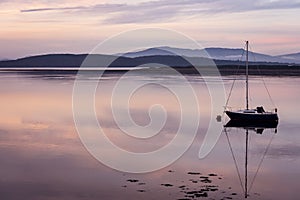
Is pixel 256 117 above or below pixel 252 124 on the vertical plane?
above

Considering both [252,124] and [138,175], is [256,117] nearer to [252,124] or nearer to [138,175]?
[252,124]

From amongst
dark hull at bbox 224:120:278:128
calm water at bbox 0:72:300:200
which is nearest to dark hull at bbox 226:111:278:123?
dark hull at bbox 224:120:278:128

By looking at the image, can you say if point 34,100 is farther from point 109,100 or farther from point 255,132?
point 255,132

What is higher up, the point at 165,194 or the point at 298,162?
the point at 298,162

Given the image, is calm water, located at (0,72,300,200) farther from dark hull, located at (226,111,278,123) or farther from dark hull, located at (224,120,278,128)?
dark hull, located at (226,111,278,123)

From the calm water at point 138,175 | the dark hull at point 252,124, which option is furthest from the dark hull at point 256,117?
the calm water at point 138,175

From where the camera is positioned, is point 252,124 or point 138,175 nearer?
point 138,175

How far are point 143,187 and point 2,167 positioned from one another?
4.49 meters

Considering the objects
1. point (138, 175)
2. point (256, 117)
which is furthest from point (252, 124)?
point (138, 175)

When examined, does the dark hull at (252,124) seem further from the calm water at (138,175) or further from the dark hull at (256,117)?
the calm water at (138,175)

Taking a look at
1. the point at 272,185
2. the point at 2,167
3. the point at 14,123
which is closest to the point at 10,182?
the point at 2,167

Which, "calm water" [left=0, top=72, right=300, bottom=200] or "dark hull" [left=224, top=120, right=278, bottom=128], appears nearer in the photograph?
"calm water" [left=0, top=72, right=300, bottom=200]

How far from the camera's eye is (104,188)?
1197cm

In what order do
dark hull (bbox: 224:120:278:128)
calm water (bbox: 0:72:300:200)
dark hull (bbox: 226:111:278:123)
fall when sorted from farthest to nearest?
dark hull (bbox: 226:111:278:123) < dark hull (bbox: 224:120:278:128) < calm water (bbox: 0:72:300:200)
